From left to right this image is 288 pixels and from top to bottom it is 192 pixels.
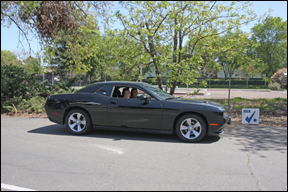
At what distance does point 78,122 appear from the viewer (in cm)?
621

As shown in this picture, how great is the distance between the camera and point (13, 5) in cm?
939

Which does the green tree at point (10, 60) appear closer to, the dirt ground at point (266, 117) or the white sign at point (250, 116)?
the dirt ground at point (266, 117)

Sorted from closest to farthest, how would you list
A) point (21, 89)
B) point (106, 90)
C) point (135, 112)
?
1. point (135, 112)
2. point (106, 90)
3. point (21, 89)

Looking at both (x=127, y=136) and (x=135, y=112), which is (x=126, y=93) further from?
(x=127, y=136)

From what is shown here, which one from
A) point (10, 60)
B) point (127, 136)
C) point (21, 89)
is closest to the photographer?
point (127, 136)

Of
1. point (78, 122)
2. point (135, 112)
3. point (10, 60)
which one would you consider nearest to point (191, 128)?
point (135, 112)

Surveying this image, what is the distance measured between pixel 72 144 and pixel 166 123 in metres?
2.27

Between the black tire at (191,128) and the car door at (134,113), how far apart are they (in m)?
0.52

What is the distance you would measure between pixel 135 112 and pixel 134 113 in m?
0.04

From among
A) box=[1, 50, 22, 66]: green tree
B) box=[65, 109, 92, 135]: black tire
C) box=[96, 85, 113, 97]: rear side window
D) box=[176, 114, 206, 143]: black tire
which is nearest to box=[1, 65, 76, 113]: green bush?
box=[65, 109, 92, 135]: black tire

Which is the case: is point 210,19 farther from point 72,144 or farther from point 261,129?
point 72,144

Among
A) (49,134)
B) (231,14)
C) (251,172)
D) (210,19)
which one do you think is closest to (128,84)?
(49,134)

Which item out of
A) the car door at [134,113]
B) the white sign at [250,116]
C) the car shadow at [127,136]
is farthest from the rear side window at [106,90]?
the white sign at [250,116]

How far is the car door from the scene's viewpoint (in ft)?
18.5
